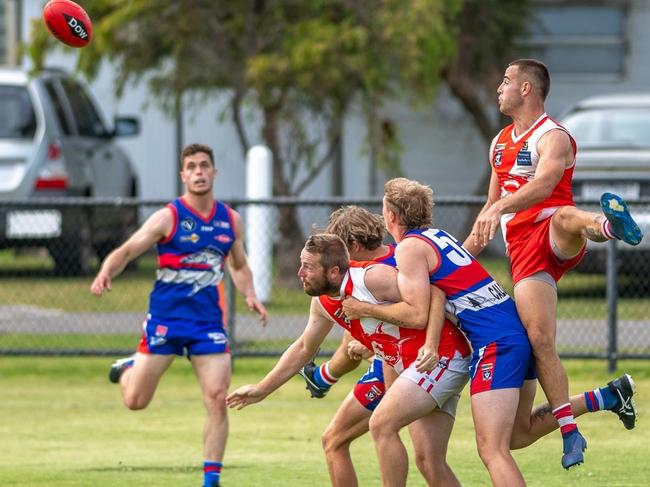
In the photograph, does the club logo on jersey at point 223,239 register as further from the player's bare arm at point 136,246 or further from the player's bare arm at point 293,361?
the player's bare arm at point 293,361

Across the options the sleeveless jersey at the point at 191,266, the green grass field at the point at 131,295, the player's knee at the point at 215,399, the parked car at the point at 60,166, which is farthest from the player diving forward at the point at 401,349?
the parked car at the point at 60,166

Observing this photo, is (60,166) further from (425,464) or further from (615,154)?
(425,464)

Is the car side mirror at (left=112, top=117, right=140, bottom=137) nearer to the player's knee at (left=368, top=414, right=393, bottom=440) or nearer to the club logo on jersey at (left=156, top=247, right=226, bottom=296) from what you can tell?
the club logo on jersey at (left=156, top=247, right=226, bottom=296)

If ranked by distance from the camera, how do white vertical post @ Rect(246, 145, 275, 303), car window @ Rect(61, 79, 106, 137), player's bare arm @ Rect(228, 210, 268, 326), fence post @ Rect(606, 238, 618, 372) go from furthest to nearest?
car window @ Rect(61, 79, 106, 137), white vertical post @ Rect(246, 145, 275, 303), fence post @ Rect(606, 238, 618, 372), player's bare arm @ Rect(228, 210, 268, 326)

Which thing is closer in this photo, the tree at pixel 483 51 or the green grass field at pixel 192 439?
the green grass field at pixel 192 439

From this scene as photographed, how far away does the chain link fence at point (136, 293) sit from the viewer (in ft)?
43.1

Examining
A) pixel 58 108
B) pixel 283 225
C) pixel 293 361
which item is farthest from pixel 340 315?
pixel 58 108

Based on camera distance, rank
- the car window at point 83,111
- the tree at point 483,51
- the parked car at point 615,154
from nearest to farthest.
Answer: the parked car at point 615,154 < the car window at point 83,111 < the tree at point 483,51

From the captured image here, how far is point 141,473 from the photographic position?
8.81 metres

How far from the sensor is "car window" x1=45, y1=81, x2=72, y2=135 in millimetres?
18094

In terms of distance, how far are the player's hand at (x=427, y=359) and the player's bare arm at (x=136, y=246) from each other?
3077 millimetres

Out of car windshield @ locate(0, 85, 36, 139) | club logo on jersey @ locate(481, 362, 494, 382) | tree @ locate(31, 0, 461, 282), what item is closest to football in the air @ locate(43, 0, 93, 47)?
club logo on jersey @ locate(481, 362, 494, 382)

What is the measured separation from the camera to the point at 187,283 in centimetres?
932

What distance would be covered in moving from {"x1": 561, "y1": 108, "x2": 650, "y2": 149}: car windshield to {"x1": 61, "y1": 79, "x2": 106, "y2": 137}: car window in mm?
5956
